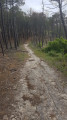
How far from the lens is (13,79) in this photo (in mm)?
5676

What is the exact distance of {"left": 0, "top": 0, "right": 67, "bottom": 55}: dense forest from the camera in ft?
50.0

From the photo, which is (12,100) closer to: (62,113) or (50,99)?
(50,99)

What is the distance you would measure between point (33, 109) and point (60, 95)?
1306 mm

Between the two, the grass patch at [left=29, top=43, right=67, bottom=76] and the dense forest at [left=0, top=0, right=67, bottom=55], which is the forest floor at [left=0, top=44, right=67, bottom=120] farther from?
the dense forest at [left=0, top=0, right=67, bottom=55]

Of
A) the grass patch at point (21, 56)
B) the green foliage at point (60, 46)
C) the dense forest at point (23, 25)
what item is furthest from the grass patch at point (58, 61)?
the dense forest at point (23, 25)

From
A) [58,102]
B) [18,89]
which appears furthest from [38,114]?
[18,89]

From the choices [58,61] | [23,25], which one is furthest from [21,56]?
[23,25]

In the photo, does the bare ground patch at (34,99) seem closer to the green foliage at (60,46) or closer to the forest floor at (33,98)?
the forest floor at (33,98)

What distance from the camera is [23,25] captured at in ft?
123

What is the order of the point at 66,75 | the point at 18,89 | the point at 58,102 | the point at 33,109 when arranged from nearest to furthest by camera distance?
the point at 33,109
the point at 58,102
the point at 18,89
the point at 66,75

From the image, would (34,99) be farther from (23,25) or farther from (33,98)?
(23,25)

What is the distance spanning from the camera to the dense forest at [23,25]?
15242 mm

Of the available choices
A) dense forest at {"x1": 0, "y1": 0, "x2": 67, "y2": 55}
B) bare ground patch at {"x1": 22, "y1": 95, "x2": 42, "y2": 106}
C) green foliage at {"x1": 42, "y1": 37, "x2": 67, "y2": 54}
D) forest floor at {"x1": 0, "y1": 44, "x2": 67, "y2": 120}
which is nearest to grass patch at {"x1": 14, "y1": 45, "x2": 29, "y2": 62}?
dense forest at {"x1": 0, "y1": 0, "x2": 67, "y2": 55}

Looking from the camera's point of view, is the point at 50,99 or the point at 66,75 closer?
the point at 50,99
